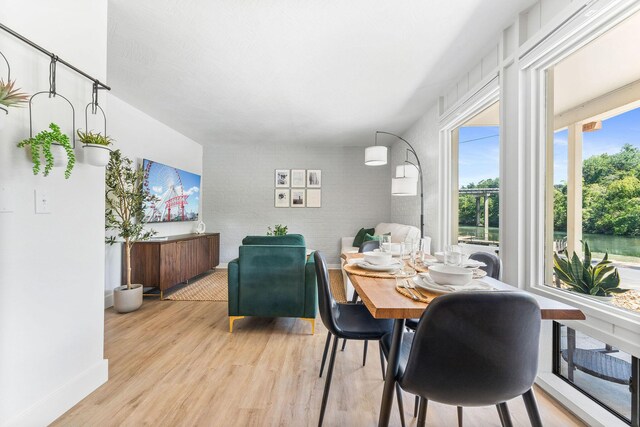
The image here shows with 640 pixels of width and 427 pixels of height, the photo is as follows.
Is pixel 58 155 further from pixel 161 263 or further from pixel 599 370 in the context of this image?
pixel 599 370

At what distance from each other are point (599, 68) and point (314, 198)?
456cm

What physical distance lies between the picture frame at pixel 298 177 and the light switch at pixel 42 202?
14.5ft

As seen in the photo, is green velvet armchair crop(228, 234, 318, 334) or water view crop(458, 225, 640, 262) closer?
water view crop(458, 225, 640, 262)

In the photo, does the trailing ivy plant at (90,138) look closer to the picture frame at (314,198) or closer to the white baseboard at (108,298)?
the white baseboard at (108,298)

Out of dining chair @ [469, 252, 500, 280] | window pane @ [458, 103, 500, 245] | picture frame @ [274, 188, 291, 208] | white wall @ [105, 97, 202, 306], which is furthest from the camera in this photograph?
picture frame @ [274, 188, 291, 208]

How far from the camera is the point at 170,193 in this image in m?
4.38

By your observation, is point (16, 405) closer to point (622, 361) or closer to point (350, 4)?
point (350, 4)

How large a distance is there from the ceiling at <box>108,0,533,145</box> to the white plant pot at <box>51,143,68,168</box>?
45.4 inches

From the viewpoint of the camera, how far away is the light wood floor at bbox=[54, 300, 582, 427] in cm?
153

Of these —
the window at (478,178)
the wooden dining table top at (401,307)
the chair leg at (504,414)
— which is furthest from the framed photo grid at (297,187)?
the chair leg at (504,414)

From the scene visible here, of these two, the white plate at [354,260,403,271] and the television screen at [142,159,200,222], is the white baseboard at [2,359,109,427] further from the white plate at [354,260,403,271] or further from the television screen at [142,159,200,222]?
the television screen at [142,159,200,222]

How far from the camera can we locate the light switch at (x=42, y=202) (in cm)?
138

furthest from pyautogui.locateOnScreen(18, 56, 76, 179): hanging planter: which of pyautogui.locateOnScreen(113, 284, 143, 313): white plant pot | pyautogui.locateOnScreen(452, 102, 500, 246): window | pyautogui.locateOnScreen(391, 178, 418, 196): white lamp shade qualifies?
pyautogui.locateOnScreen(391, 178, 418, 196): white lamp shade

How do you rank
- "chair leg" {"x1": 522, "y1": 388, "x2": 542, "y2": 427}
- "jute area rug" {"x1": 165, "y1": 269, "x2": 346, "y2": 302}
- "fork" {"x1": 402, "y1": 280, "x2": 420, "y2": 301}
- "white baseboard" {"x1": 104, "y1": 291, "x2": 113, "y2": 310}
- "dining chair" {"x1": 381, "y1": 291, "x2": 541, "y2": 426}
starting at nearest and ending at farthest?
"dining chair" {"x1": 381, "y1": 291, "x2": 541, "y2": 426}, "chair leg" {"x1": 522, "y1": 388, "x2": 542, "y2": 427}, "fork" {"x1": 402, "y1": 280, "x2": 420, "y2": 301}, "white baseboard" {"x1": 104, "y1": 291, "x2": 113, "y2": 310}, "jute area rug" {"x1": 165, "y1": 269, "x2": 346, "y2": 302}
